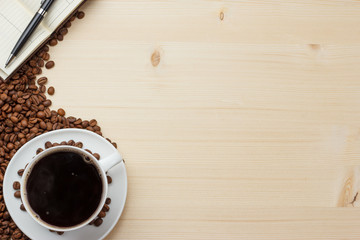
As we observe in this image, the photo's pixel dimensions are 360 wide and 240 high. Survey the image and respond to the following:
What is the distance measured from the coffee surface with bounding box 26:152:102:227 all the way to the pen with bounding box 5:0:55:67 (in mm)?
275

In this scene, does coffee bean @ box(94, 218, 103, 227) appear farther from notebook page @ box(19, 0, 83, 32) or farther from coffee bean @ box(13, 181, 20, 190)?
notebook page @ box(19, 0, 83, 32)

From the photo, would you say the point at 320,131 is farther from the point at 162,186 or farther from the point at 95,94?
the point at 95,94

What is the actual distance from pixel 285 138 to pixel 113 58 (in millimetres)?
477

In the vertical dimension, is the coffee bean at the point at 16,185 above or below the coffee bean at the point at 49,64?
below

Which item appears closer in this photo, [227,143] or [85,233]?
[85,233]

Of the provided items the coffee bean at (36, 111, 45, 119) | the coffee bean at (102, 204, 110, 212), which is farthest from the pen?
the coffee bean at (102, 204, 110, 212)

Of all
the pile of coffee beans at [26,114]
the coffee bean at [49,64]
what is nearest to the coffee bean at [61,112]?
the pile of coffee beans at [26,114]

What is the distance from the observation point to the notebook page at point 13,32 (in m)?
1.10

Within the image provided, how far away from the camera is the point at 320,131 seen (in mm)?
1215

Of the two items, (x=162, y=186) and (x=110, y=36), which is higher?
(x=110, y=36)

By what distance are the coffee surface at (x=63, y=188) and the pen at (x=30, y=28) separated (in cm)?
28

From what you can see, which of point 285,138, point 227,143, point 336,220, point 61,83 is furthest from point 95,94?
point 336,220

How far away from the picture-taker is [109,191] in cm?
109

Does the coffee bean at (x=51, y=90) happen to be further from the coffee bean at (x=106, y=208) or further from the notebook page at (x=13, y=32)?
the coffee bean at (x=106, y=208)
